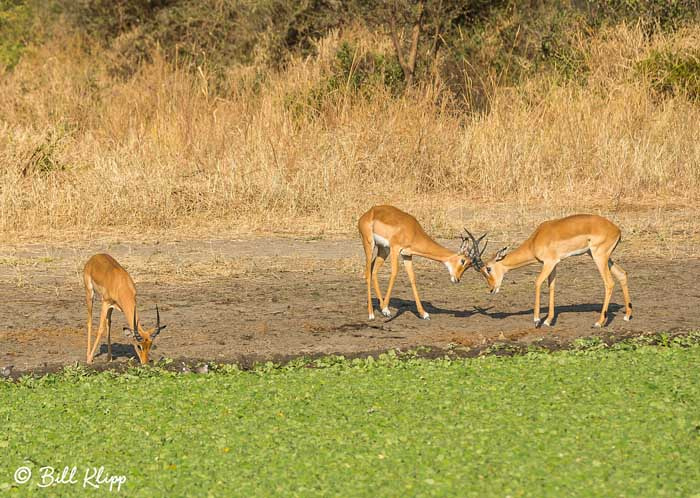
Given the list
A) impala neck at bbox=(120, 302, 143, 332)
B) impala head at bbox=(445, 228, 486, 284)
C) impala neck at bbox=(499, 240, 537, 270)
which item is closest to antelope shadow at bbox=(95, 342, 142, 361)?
impala neck at bbox=(120, 302, 143, 332)

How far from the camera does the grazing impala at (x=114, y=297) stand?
6.95m

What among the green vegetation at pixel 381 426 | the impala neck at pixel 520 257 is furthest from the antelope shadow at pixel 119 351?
the impala neck at pixel 520 257

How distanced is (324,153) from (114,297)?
28.0ft

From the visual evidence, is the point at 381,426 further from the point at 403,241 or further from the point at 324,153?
the point at 324,153

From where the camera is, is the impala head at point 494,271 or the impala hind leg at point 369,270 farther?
the impala hind leg at point 369,270

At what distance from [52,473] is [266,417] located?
122 centimetres

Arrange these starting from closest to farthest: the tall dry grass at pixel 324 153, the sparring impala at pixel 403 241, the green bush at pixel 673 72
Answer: the sparring impala at pixel 403 241 → the tall dry grass at pixel 324 153 → the green bush at pixel 673 72

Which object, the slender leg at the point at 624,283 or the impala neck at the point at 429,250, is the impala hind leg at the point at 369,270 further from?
the slender leg at the point at 624,283

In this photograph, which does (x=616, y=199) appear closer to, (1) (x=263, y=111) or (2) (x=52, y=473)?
(1) (x=263, y=111)

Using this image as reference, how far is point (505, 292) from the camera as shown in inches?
390

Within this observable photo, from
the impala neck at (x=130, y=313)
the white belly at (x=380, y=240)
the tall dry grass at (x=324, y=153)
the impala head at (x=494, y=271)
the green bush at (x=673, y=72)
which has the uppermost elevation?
the green bush at (x=673, y=72)

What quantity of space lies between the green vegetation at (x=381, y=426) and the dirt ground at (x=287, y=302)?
857mm

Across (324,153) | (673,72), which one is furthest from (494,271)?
(673,72)

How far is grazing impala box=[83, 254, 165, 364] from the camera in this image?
6945 millimetres
